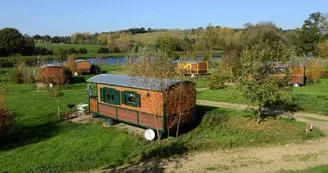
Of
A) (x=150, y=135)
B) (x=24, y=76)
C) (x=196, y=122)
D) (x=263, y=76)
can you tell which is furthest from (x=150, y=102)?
(x=24, y=76)

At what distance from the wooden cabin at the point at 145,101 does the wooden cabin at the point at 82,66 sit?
32382 mm

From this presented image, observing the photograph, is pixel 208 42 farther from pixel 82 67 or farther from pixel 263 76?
pixel 263 76

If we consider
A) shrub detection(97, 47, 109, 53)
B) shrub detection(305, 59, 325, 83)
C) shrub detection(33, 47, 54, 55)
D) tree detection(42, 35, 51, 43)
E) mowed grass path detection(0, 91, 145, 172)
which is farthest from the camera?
tree detection(42, 35, 51, 43)

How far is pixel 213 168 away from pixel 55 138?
30.5 ft

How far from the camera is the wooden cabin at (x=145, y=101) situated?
48.4 ft

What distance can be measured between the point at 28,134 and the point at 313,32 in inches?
→ 2476

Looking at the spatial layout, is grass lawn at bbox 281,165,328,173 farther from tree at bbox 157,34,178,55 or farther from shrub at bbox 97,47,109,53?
shrub at bbox 97,47,109,53

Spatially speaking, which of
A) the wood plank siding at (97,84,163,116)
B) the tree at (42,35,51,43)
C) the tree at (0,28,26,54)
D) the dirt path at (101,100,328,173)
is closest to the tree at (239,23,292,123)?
the dirt path at (101,100,328,173)

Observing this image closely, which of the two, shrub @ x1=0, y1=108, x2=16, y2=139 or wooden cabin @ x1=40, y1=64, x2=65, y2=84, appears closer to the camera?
shrub @ x1=0, y1=108, x2=16, y2=139

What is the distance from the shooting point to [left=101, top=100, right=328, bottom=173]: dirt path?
1134 cm

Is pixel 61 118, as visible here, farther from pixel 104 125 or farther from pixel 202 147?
pixel 202 147

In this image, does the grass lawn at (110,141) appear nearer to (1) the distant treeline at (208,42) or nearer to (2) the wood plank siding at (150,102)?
(2) the wood plank siding at (150,102)

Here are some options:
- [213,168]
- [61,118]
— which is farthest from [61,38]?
[213,168]

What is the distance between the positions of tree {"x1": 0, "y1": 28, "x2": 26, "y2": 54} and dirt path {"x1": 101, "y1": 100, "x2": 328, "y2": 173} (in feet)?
273
